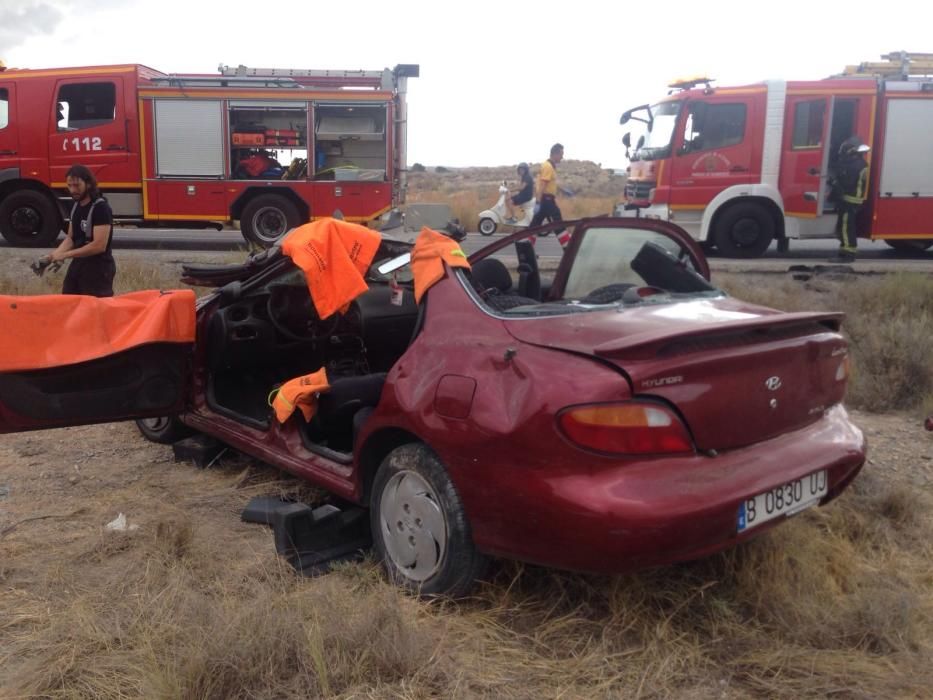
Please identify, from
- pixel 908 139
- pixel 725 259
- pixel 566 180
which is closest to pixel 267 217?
pixel 725 259

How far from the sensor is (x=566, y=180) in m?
54.5

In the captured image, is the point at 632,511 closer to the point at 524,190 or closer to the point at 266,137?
the point at 266,137

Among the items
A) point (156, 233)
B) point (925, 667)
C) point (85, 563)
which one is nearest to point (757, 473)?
point (925, 667)

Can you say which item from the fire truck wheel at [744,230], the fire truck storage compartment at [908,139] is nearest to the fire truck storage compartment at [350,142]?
the fire truck wheel at [744,230]

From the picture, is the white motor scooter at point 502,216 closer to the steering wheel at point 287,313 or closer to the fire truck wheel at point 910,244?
the fire truck wheel at point 910,244

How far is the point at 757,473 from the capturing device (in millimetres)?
2768

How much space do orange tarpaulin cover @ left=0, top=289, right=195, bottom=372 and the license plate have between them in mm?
2812

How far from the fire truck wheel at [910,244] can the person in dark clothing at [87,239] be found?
1246cm

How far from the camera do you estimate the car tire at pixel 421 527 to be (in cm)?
298

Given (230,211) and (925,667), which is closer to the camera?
(925,667)

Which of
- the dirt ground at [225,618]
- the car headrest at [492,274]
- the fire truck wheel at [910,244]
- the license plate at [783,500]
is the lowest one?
the dirt ground at [225,618]

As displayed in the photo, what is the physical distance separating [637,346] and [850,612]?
4.18ft

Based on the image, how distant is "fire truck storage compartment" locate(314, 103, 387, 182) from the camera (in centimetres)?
1417

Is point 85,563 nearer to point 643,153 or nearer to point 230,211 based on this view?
point 230,211
